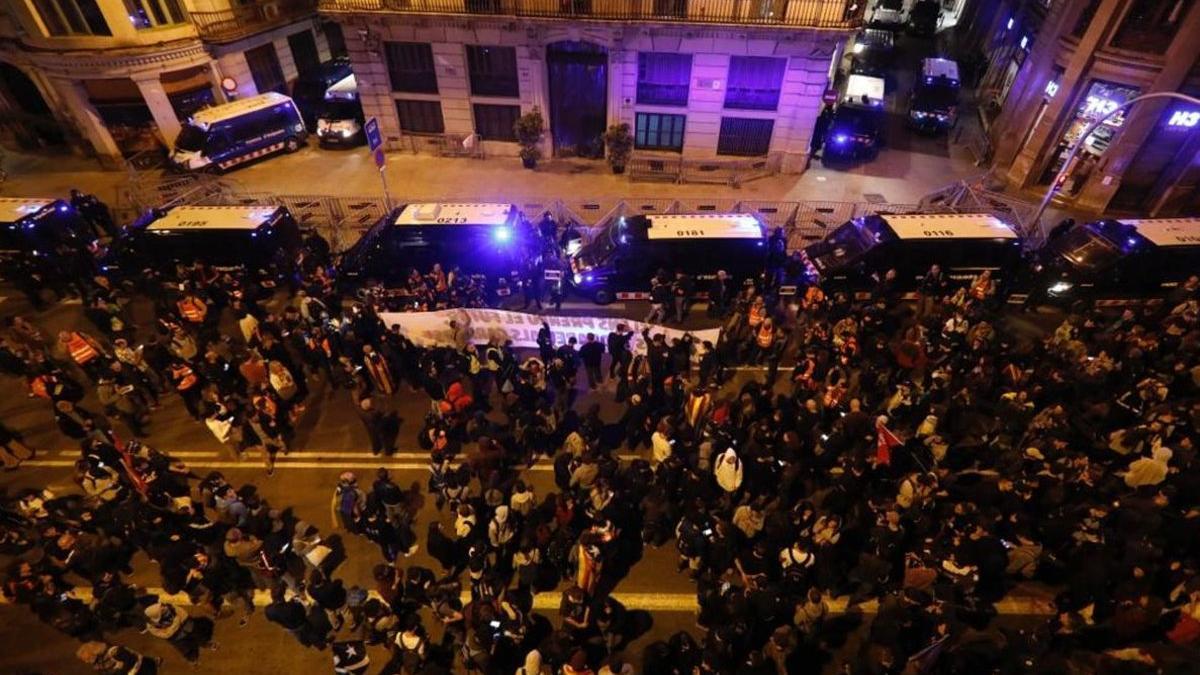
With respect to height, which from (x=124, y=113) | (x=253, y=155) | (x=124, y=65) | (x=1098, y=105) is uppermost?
(x=124, y=65)

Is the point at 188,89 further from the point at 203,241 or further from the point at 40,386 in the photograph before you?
the point at 40,386

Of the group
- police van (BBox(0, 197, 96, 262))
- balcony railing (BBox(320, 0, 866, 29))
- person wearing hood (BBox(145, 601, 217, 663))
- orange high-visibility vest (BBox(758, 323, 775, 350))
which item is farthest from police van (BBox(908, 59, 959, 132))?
police van (BBox(0, 197, 96, 262))

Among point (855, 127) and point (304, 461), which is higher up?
point (855, 127)

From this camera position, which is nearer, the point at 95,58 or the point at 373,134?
the point at 373,134

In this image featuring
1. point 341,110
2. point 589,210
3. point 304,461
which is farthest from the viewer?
point 341,110

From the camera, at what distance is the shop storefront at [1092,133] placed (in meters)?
18.5

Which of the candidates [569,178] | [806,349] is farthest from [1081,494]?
[569,178]

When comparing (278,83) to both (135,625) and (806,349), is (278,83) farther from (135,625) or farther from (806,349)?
(806,349)

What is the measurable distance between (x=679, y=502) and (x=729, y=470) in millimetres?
1092

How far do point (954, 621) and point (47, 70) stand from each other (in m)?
31.6

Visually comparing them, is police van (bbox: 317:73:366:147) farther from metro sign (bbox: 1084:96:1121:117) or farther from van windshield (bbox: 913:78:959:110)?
metro sign (bbox: 1084:96:1121:117)

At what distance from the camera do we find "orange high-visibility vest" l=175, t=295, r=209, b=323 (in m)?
13.2

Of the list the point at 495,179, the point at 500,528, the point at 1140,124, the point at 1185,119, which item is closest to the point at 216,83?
the point at 495,179

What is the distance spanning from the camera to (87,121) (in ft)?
73.3
